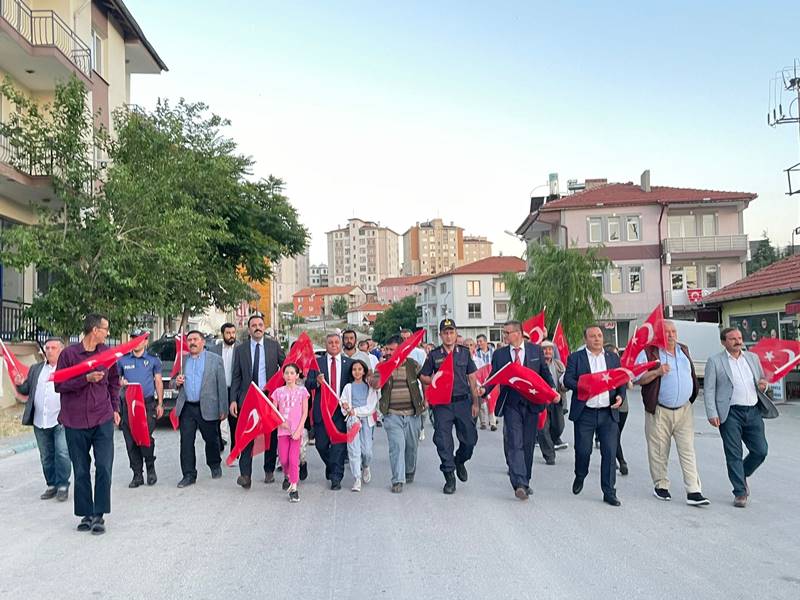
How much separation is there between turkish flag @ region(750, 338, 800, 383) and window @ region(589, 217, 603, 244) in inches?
1449

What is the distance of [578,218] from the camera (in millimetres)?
45125

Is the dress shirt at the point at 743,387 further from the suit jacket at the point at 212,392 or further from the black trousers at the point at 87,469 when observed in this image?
the black trousers at the point at 87,469

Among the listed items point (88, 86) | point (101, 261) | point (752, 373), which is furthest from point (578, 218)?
point (752, 373)

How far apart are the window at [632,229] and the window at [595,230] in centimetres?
155

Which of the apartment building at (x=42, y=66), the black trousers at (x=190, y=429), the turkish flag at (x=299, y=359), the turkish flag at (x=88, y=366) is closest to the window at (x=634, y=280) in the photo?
the apartment building at (x=42, y=66)

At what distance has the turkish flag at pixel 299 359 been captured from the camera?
9258mm

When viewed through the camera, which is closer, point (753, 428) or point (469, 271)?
point (753, 428)

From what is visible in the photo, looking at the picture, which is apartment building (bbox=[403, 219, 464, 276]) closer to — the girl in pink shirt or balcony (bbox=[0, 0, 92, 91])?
balcony (bbox=[0, 0, 92, 91])

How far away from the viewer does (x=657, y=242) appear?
44281 millimetres

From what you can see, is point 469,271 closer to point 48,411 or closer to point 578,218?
point 578,218

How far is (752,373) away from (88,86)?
19.8m

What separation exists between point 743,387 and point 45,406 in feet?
25.8

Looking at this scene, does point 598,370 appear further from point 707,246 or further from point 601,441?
point 707,246

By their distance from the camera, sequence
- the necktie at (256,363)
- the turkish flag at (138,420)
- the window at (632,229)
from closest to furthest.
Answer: the turkish flag at (138,420)
the necktie at (256,363)
the window at (632,229)
